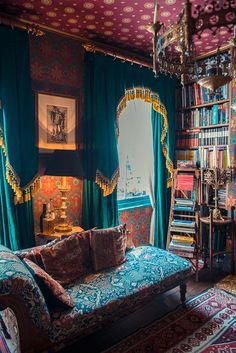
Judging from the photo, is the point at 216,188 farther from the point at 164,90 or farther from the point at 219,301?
the point at 164,90

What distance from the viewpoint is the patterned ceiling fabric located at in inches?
90.2

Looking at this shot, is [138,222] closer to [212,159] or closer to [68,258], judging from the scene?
[212,159]

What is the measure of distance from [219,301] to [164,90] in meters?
2.70

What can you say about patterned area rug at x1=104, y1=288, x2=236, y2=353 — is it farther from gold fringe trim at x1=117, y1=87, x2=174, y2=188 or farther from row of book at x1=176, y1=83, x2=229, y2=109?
row of book at x1=176, y1=83, x2=229, y2=109

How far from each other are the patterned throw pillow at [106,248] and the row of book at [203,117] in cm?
200

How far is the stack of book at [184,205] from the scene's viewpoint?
3541 millimetres

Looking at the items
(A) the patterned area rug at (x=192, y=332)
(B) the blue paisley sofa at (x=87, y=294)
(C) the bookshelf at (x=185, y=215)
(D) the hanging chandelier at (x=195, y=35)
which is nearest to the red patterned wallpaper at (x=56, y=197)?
(B) the blue paisley sofa at (x=87, y=294)

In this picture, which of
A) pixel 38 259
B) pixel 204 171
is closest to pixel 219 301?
pixel 204 171

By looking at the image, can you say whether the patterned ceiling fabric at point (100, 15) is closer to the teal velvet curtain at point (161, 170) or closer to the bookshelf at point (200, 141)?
the bookshelf at point (200, 141)

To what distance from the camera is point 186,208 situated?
11.7 feet

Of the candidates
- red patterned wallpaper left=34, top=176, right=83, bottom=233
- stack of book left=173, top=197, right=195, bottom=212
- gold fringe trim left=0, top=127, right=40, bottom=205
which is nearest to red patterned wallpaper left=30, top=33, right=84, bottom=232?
red patterned wallpaper left=34, top=176, right=83, bottom=233

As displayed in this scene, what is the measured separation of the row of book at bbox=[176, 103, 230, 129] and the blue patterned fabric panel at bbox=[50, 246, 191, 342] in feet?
6.18

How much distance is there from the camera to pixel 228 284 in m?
2.99

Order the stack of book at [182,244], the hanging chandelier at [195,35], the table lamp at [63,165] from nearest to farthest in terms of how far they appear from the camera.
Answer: the hanging chandelier at [195,35] < the table lamp at [63,165] < the stack of book at [182,244]
